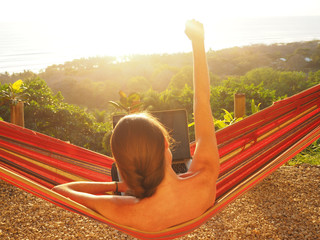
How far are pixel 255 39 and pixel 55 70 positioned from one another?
1295 cm

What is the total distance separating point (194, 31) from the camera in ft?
3.33

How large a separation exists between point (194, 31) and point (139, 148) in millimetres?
405

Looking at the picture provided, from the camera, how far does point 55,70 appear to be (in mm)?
15188

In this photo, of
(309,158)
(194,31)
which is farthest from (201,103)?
(309,158)

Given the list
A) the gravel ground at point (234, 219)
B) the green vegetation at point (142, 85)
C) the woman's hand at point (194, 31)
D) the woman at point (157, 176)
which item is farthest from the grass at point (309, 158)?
the woman's hand at point (194, 31)

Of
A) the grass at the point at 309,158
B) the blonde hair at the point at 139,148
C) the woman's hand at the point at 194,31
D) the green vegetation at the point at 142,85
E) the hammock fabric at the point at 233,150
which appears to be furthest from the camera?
the green vegetation at the point at 142,85

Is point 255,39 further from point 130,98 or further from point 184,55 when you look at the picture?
point 130,98

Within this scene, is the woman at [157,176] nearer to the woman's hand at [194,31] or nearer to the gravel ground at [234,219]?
the woman's hand at [194,31]

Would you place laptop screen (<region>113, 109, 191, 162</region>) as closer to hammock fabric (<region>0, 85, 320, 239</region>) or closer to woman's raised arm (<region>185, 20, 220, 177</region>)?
hammock fabric (<region>0, 85, 320, 239</region>)

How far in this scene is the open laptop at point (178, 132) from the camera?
186cm

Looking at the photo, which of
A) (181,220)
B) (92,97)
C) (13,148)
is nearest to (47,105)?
(13,148)

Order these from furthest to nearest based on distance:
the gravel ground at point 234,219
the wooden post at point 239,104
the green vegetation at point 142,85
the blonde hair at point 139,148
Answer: the green vegetation at point 142,85 → the wooden post at point 239,104 → the gravel ground at point 234,219 → the blonde hair at point 139,148

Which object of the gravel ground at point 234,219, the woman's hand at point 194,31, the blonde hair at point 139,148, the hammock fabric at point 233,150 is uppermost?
the woman's hand at point 194,31

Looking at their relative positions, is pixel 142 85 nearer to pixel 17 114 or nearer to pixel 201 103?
pixel 17 114
